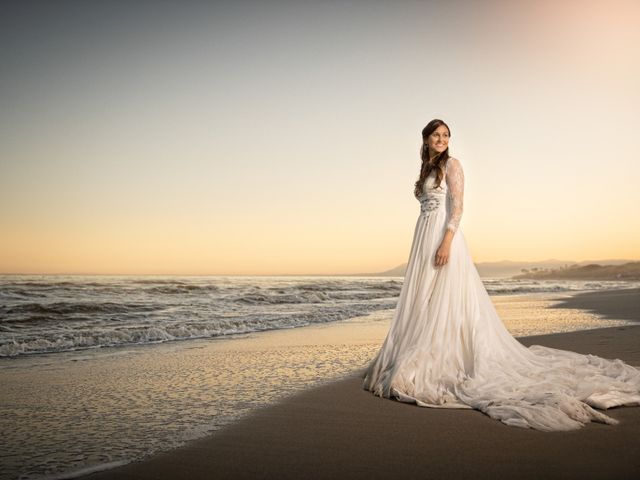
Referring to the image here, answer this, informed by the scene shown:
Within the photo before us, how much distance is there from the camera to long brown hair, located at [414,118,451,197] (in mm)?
4863

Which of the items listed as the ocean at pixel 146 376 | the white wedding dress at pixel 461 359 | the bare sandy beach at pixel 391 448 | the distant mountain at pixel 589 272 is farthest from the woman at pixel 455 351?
the distant mountain at pixel 589 272

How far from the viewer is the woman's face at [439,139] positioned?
4.90 meters

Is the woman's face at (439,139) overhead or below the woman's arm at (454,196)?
overhead

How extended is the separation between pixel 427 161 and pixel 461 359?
2.03 m

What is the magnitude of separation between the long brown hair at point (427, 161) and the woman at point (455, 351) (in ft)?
0.03

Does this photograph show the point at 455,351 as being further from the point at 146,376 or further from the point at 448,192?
the point at 146,376

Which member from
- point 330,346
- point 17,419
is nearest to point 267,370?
point 330,346

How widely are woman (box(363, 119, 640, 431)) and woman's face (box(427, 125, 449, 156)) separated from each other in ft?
0.03

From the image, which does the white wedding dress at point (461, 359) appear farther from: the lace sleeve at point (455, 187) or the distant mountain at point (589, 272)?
the distant mountain at point (589, 272)

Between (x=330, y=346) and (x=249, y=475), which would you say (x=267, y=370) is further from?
(x=249, y=475)

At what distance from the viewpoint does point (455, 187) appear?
4.80 metres

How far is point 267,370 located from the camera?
234 inches

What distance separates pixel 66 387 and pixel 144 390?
955 millimetres

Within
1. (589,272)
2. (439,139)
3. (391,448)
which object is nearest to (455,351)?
(391,448)
